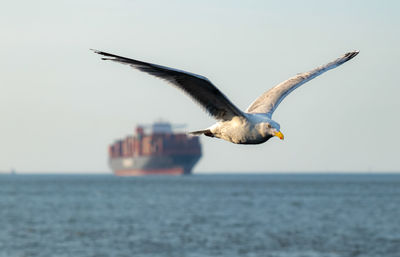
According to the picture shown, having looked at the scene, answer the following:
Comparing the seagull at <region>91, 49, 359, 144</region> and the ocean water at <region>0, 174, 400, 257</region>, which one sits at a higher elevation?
the seagull at <region>91, 49, 359, 144</region>

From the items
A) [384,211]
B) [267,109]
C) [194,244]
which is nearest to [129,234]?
[194,244]

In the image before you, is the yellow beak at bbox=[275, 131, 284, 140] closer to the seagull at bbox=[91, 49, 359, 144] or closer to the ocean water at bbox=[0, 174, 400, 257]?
the seagull at bbox=[91, 49, 359, 144]

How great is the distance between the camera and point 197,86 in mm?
9461

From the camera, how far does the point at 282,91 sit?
12789mm

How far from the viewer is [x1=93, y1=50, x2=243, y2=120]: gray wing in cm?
827

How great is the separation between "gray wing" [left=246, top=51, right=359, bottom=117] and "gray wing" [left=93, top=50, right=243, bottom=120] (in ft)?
6.03

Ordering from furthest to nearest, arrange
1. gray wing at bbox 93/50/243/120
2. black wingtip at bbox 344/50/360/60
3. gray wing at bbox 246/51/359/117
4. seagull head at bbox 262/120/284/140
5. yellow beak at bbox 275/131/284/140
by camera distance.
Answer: black wingtip at bbox 344/50/360/60
gray wing at bbox 246/51/359/117
seagull head at bbox 262/120/284/140
yellow beak at bbox 275/131/284/140
gray wing at bbox 93/50/243/120

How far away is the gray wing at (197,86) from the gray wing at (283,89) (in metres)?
1.84

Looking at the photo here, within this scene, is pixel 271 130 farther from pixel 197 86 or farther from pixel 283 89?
pixel 283 89

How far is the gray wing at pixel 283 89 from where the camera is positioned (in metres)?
12.3

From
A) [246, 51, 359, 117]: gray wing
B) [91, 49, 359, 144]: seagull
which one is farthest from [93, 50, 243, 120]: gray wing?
[246, 51, 359, 117]: gray wing

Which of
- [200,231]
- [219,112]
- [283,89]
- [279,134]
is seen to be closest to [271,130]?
[279,134]

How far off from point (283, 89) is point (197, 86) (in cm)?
377

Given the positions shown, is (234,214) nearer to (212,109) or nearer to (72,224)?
(72,224)
